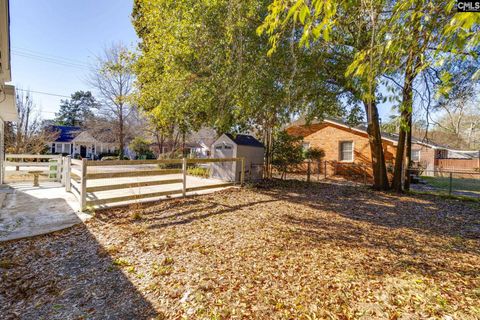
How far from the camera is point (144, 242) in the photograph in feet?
13.9

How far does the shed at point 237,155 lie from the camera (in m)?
11.3

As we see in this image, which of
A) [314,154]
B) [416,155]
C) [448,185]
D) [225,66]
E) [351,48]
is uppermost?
[351,48]

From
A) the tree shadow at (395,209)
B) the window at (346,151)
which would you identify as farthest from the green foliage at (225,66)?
the window at (346,151)

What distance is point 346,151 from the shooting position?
16.0 meters

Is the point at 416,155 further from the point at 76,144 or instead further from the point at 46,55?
the point at 76,144

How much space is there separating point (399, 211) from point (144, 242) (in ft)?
22.7

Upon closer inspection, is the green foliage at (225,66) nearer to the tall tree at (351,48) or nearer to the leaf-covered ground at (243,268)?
the tall tree at (351,48)

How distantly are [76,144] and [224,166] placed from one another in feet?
93.4

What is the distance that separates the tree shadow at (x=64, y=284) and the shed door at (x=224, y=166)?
24.8 feet

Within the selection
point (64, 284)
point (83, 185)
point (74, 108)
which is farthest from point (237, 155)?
point (74, 108)

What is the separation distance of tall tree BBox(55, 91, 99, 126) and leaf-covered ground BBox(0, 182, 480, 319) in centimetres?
4860

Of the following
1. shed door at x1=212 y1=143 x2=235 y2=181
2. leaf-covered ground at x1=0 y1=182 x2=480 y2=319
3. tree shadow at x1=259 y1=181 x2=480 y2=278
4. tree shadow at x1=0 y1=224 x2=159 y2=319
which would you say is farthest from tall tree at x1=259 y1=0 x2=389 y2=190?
shed door at x1=212 y1=143 x2=235 y2=181

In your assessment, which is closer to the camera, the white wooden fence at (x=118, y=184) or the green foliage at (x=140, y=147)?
the white wooden fence at (x=118, y=184)

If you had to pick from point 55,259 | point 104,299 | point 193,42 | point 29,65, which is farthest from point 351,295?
point 29,65
